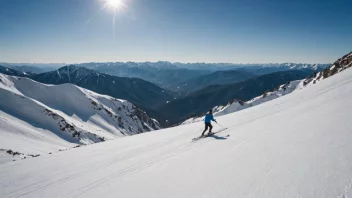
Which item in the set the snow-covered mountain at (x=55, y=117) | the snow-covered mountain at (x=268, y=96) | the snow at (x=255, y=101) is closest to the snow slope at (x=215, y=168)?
the snow-covered mountain at (x=55, y=117)

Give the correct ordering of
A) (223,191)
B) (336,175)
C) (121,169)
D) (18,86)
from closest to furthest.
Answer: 1. (336,175)
2. (223,191)
3. (121,169)
4. (18,86)

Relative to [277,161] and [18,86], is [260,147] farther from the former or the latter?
[18,86]

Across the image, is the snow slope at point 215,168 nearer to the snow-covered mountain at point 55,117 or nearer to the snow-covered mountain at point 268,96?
the snow-covered mountain at point 55,117

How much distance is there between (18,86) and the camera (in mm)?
120375

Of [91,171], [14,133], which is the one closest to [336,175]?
[91,171]

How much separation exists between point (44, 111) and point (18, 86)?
51338 mm

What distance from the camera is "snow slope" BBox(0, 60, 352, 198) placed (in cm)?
820

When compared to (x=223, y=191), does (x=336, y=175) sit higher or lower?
higher

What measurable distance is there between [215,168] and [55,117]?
8638 cm

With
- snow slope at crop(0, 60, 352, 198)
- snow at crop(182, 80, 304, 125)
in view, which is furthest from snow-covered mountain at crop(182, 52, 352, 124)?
snow slope at crop(0, 60, 352, 198)

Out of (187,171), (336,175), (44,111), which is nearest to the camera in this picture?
(336,175)

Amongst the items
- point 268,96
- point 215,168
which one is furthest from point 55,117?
point 268,96

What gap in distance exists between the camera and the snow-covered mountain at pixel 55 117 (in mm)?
52156

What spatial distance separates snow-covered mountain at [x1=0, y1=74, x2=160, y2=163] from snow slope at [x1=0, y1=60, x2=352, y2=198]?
88.8 ft
